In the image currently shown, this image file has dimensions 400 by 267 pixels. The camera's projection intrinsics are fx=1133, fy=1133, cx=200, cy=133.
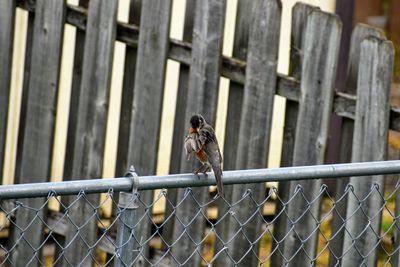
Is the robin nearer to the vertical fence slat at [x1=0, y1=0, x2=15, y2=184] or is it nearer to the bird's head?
the bird's head

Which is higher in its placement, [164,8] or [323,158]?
[164,8]

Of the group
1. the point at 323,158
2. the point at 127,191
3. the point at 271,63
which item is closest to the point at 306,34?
the point at 271,63

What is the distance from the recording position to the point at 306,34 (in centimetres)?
571

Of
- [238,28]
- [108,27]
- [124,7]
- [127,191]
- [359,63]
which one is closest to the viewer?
[127,191]

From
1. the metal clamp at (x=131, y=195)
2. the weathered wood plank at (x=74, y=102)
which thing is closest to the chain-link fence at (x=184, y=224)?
the metal clamp at (x=131, y=195)

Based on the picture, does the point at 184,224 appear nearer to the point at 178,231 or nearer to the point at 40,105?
the point at 178,231

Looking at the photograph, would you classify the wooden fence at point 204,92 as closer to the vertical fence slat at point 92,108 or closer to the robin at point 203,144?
the vertical fence slat at point 92,108

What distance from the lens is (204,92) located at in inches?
236

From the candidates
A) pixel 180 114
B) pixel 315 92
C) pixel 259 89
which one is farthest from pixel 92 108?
pixel 315 92

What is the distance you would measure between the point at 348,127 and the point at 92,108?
1554mm

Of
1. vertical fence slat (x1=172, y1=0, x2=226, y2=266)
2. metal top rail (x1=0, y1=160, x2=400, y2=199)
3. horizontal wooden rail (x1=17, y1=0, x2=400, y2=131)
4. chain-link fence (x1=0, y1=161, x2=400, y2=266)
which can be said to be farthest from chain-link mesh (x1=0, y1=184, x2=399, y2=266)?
metal top rail (x1=0, y1=160, x2=400, y2=199)

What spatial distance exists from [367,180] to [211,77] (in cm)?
100

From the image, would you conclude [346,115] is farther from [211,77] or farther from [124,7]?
[124,7]

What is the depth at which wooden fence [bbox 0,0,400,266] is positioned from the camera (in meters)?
5.64
